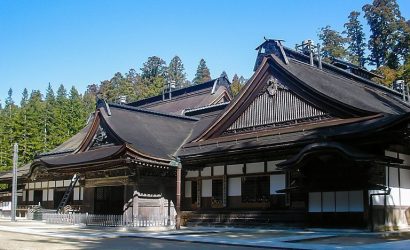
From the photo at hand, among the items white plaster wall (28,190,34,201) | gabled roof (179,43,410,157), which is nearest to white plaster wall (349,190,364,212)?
gabled roof (179,43,410,157)

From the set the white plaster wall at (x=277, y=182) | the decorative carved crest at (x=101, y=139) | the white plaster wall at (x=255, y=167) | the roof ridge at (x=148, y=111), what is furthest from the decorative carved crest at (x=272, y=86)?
the decorative carved crest at (x=101, y=139)

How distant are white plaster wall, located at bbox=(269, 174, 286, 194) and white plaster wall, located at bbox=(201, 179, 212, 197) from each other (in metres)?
4.35

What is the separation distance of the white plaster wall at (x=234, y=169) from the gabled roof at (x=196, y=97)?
13.9 metres

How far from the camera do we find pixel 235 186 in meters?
25.6

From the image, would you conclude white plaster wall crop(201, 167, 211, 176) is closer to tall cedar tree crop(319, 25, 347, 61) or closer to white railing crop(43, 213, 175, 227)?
white railing crop(43, 213, 175, 227)

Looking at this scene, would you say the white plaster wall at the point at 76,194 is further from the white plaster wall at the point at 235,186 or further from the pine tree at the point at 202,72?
the pine tree at the point at 202,72

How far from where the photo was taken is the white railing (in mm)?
25672

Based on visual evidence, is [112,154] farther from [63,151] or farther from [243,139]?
[63,151]

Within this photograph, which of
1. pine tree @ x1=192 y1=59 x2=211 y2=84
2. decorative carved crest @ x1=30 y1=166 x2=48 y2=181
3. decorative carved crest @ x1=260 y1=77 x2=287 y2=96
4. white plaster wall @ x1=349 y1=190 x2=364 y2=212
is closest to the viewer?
white plaster wall @ x1=349 y1=190 x2=364 y2=212

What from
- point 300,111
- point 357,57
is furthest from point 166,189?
point 357,57

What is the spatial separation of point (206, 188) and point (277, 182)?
5103 millimetres

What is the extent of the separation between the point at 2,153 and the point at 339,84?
171ft

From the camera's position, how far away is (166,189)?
2797 cm

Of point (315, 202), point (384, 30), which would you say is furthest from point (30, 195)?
point (384, 30)
